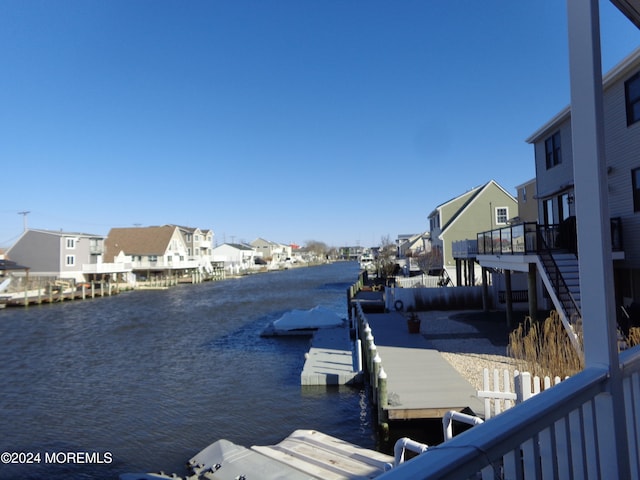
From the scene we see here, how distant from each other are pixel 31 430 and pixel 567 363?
13.5 m

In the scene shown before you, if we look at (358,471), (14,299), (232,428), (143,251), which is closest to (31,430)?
(232,428)

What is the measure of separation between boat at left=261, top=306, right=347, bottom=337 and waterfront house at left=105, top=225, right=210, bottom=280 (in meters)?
54.9

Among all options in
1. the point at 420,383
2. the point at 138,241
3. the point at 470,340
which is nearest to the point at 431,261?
the point at 470,340

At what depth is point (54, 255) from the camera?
6256cm

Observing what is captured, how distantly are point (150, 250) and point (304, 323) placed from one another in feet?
198

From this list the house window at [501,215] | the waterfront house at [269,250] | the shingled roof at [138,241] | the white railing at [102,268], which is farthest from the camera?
the waterfront house at [269,250]

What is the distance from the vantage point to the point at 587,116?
2443 mm

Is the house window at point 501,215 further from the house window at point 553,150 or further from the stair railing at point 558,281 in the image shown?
the stair railing at point 558,281

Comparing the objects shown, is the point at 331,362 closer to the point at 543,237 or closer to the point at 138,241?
the point at 543,237

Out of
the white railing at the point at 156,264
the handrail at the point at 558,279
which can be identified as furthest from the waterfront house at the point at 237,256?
the handrail at the point at 558,279

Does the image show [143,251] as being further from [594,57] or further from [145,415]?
[594,57]

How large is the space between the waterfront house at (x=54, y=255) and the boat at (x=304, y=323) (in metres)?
44.5

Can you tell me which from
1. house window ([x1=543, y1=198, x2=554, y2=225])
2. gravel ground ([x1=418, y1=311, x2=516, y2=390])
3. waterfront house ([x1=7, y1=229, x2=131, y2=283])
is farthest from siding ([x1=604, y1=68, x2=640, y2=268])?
waterfront house ([x1=7, y1=229, x2=131, y2=283])

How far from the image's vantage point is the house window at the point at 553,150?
18656 millimetres
